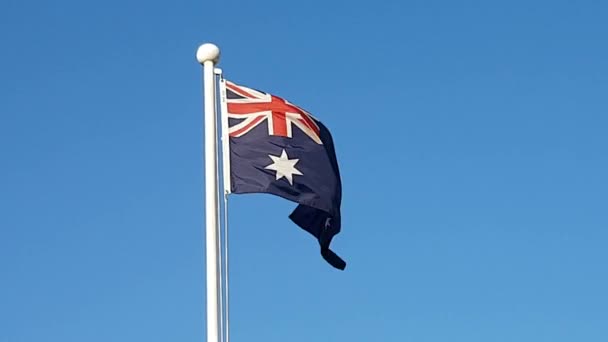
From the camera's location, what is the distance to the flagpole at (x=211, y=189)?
19.3 m

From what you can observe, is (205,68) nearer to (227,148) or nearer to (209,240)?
(227,148)

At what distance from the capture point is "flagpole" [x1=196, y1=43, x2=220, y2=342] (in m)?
19.3

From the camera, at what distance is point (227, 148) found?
20.6 metres

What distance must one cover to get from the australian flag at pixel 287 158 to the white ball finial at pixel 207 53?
60 centimetres

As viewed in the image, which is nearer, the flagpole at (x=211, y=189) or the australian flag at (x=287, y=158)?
the flagpole at (x=211, y=189)

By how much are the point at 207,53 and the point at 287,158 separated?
1997 mm

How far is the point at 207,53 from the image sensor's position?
21047 millimetres

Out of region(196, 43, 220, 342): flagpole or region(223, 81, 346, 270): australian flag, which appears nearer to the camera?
region(196, 43, 220, 342): flagpole

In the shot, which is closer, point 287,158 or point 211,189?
point 211,189

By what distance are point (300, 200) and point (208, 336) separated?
2.83 m

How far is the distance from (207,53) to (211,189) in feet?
7.39

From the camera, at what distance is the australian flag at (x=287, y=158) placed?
20625 millimetres

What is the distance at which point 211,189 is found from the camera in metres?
20.1

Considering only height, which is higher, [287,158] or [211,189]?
[287,158]
